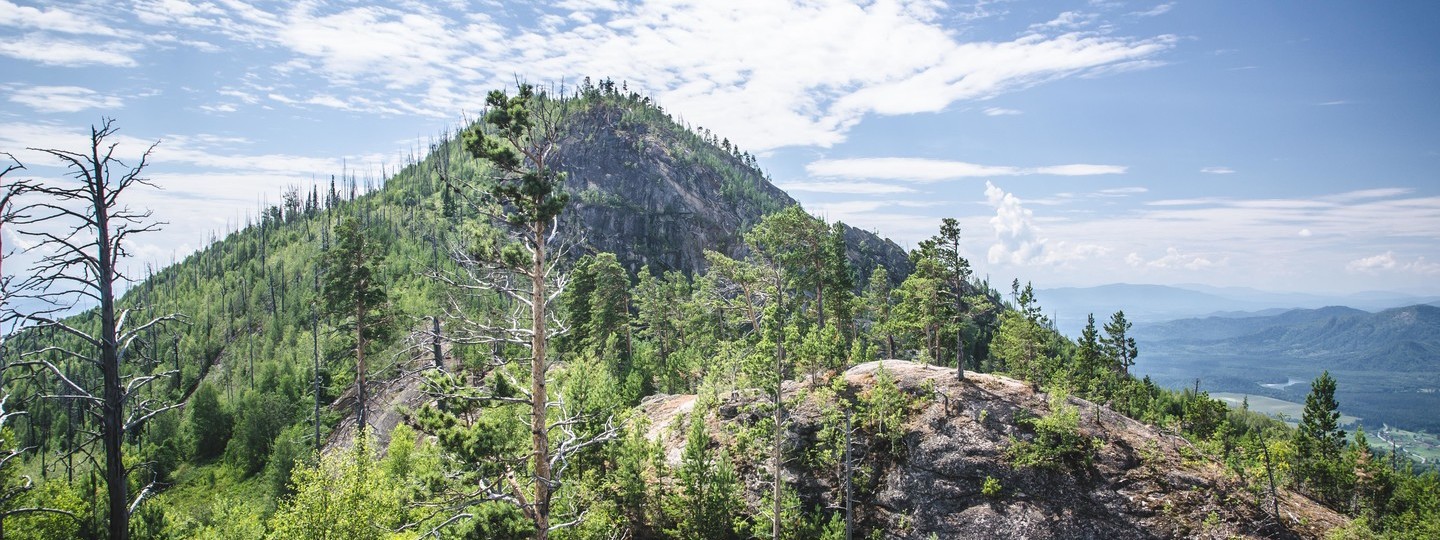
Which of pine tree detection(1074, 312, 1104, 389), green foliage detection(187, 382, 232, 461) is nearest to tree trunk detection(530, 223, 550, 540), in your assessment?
pine tree detection(1074, 312, 1104, 389)

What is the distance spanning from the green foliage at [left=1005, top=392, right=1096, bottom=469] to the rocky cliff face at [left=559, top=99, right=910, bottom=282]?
103 m

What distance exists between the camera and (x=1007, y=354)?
45.9m

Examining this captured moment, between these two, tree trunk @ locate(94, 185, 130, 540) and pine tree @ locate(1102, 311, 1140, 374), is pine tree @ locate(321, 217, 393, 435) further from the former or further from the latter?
pine tree @ locate(1102, 311, 1140, 374)

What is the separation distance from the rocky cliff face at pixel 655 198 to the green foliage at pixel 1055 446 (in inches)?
4044

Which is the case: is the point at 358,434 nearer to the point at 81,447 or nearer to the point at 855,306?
the point at 81,447

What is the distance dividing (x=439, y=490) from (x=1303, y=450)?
61755mm

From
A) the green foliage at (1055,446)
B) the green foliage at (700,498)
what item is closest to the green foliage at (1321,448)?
the green foliage at (1055,446)

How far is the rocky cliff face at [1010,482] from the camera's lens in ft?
88.5

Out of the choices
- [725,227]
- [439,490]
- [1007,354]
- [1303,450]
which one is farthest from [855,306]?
[725,227]

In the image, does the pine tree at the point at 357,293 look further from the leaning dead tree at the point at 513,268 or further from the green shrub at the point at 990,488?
the green shrub at the point at 990,488

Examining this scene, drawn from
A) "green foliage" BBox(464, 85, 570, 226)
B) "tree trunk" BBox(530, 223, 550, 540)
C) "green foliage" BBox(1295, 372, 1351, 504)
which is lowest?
"green foliage" BBox(1295, 372, 1351, 504)

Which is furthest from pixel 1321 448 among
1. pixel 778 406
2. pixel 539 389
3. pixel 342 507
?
pixel 342 507

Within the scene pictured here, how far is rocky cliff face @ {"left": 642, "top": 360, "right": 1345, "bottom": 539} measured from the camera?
27.0 m

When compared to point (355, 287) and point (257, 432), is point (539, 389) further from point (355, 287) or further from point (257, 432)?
point (257, 432)
